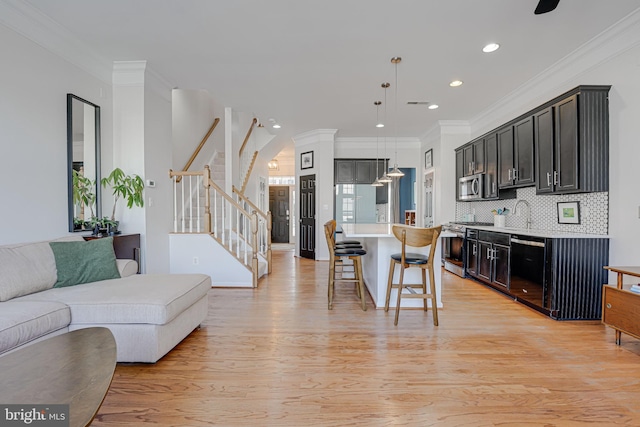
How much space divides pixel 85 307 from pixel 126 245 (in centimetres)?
145

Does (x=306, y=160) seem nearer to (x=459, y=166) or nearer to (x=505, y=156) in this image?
(x=459, y=166)

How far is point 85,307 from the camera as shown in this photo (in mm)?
2215

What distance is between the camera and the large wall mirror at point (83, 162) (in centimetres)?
325

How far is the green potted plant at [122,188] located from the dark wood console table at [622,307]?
4643 mm

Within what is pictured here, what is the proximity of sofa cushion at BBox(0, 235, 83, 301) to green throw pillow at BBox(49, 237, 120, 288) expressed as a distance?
5cm

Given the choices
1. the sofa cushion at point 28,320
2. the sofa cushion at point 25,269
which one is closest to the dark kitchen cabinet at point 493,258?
the sofa cushion at point 28,320

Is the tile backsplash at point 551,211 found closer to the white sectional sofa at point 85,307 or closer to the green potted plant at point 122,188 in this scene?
the white sectional sofa at point 85,307

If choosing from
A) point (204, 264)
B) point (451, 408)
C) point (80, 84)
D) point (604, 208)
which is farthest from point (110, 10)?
point (604, 208)

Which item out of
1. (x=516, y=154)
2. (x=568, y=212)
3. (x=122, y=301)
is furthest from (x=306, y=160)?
(x=122, y=301)

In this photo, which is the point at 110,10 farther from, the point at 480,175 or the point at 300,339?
the point at 480,175

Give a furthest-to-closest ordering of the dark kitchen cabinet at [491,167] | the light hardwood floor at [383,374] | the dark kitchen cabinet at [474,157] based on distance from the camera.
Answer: the dark kitchen cabinet at [474,157] → the dark kitchen cabinet at [491,167] → the light hardwood floor at [383,374]

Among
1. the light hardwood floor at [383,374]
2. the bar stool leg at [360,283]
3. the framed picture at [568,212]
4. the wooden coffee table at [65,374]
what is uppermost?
the framed picture at [568,212]

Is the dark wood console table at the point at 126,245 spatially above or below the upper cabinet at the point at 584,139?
below

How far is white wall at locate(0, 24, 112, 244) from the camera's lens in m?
2.66
